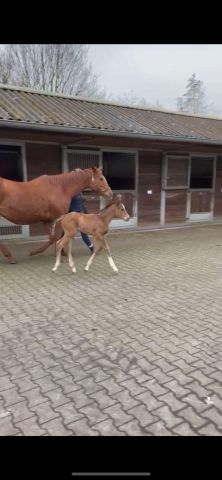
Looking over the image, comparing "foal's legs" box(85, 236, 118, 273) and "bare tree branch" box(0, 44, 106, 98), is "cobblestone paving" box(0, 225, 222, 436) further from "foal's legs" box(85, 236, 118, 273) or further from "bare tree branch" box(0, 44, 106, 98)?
"bare tree branch" box(0, 44, 106, 98)

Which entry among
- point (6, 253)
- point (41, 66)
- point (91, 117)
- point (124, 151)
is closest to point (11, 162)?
point (91, 117)

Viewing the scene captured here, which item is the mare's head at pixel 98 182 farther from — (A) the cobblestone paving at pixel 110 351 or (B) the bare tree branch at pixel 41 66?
(B) the bare tree branch at pixel 41 66

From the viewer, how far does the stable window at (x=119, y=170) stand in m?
9.19

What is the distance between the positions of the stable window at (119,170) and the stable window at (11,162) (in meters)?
2.35

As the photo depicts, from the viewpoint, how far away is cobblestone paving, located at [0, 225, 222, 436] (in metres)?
2.16

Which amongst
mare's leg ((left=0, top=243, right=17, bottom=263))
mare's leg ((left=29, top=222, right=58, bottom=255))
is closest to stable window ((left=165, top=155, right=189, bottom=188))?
mare's leg ((left=29, top=222, right=58, bottom=255))

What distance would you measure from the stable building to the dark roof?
0.02 metres

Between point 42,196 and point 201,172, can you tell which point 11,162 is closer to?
point 42,196

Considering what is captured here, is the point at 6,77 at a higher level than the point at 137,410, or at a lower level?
higher
